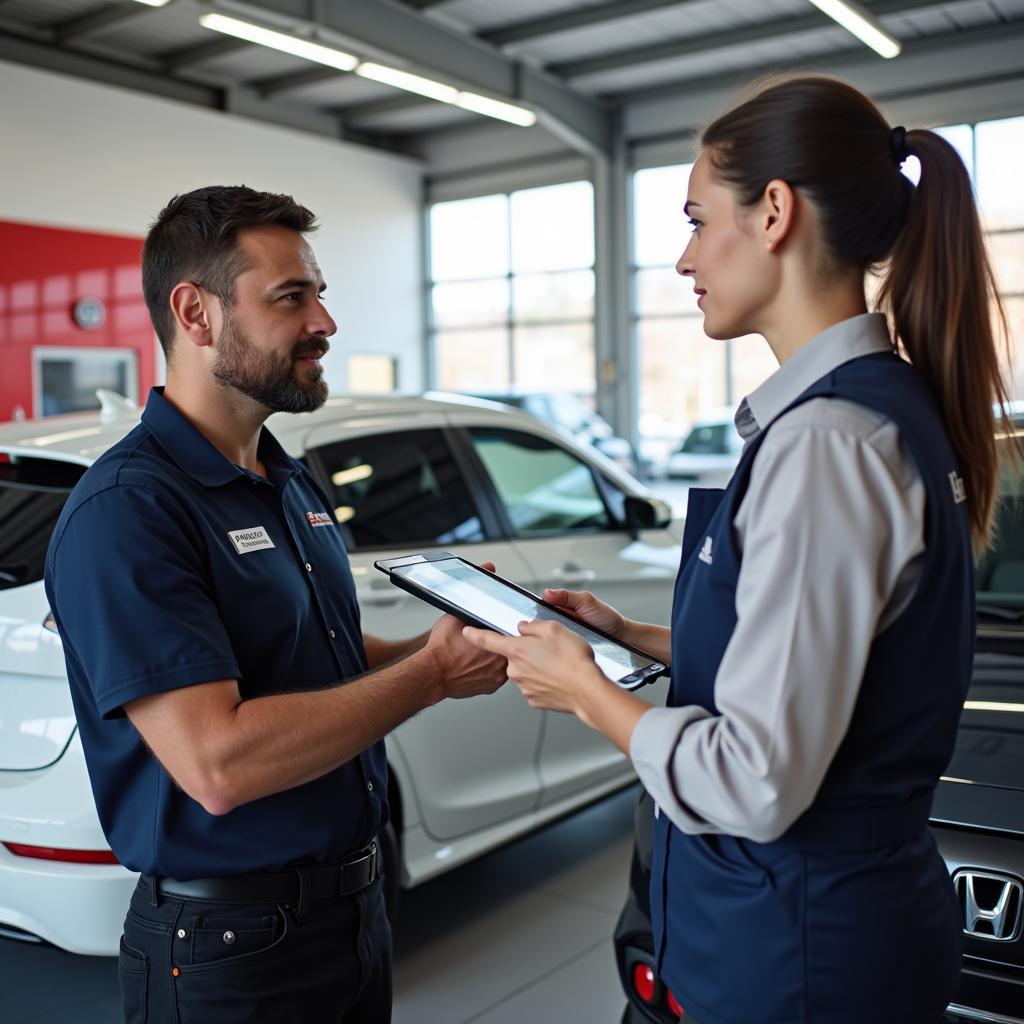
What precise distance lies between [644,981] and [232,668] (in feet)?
3.79

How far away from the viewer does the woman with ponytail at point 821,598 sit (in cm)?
112

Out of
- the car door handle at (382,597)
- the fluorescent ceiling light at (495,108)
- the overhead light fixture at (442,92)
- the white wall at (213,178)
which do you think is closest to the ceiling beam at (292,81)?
the white wall at (213,178)

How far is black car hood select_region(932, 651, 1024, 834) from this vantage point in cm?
209

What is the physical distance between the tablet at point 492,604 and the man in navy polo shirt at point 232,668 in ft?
0.29

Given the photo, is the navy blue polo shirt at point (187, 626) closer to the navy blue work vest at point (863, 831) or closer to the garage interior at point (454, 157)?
the navy blue work vest at point (863, 831)

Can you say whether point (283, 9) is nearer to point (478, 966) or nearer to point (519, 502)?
point (519, 502)

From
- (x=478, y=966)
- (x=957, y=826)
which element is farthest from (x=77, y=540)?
Answer: (x=478, y=966)

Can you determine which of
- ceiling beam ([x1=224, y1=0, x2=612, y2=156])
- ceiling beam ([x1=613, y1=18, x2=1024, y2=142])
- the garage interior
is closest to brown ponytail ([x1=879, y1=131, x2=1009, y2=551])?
the garage interior

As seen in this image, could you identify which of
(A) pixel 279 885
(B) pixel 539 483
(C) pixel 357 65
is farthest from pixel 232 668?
(C) pixel 357 65

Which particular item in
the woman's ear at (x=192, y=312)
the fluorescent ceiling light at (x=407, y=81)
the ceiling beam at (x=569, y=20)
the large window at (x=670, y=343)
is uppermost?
the ceiling beam at (x=569, y=20)

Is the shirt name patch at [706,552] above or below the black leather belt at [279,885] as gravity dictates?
above

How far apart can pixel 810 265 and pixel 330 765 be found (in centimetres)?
95

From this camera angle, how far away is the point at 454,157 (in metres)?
18.0

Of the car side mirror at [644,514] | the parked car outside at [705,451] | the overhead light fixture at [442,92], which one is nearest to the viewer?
the car side mirror at [644,514]
